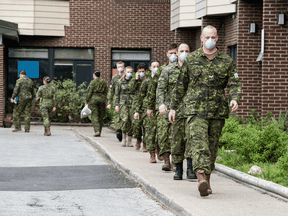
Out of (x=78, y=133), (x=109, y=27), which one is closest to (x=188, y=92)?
(x=78, y=133)

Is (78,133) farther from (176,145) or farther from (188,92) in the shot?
(188,92)

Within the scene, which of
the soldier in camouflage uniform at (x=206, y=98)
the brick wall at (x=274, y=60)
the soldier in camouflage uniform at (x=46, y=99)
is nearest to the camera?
the soldier in camouflage uniform at (x=206, y=98)

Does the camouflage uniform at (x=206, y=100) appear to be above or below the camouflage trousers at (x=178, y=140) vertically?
above

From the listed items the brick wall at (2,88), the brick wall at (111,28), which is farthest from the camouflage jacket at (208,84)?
the brick wall at (111,28)

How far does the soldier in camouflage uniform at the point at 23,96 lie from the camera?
17047 mm

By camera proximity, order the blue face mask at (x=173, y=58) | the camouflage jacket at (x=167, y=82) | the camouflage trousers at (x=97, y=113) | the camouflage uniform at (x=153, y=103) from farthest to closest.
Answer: the camouflage trousers at (x=97, y=113) < the camouflage uniform at (x=153, y=103) < the blue face mask at (x=173, y=58) < the camouflage jacket at (x=167, y=82)

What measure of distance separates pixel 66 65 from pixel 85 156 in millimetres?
11541

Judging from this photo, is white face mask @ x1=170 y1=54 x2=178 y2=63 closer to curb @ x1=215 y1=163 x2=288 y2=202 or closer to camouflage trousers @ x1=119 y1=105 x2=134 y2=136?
curb @ x1=215 y1=163 x2=288 y2=202

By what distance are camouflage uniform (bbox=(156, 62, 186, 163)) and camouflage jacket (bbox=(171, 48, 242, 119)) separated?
118 centimetres

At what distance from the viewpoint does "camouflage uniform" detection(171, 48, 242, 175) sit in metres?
5.99

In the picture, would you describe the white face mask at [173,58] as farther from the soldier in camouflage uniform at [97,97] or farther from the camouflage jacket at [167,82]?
the soldier in camouflage uniform at [97,97]

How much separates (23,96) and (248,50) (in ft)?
26.4

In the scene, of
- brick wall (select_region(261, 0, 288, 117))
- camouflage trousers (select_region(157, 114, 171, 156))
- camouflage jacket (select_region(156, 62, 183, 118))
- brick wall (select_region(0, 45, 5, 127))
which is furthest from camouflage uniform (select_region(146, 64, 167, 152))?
brick wall (select_region(0, 45, 5, 127))

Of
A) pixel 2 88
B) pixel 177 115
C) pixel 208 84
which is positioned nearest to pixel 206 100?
pixel 208 84
